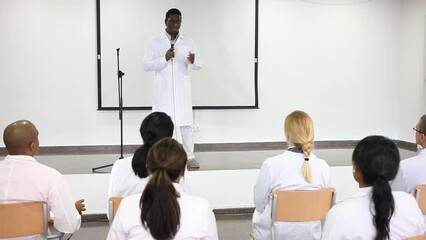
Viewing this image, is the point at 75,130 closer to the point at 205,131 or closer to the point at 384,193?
the point at 205,131

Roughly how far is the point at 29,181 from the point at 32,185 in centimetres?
2

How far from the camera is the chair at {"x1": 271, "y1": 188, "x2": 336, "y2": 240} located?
2.17 meters

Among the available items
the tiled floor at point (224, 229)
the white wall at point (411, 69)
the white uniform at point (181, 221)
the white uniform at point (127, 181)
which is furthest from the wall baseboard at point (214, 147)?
the white uniform at point (181, 221)

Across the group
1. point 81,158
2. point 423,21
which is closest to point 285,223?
point 81,158

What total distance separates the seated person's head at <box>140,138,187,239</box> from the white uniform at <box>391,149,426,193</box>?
55.7 inches

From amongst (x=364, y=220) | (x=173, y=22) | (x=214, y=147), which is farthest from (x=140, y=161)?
(x=214, y=147)

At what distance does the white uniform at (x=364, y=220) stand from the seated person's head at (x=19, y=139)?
1.38 m

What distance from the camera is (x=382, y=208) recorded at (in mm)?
1409

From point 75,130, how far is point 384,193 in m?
5.36

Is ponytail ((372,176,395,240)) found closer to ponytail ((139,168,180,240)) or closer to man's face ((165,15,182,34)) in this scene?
ponytail ((139,168,180,240))

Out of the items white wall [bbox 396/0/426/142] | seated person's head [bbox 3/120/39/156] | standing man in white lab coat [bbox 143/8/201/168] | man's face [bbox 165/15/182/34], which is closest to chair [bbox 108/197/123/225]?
seated person's head [bbox 3/120/39/156]

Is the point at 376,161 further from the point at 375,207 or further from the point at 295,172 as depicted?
the point at 295,172

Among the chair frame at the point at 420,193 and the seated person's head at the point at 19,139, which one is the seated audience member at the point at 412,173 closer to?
the chair frame at the point at 420,193

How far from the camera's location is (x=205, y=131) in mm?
6430
